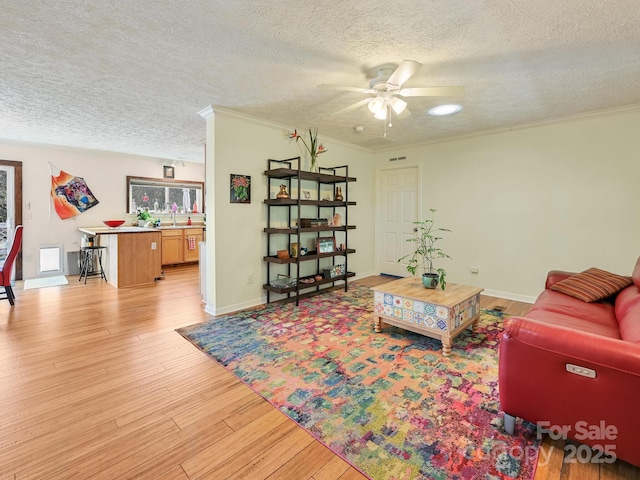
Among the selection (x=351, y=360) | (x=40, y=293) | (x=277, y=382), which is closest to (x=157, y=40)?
(x=277, y=382)

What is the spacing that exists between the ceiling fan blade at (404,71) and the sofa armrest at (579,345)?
165 cm

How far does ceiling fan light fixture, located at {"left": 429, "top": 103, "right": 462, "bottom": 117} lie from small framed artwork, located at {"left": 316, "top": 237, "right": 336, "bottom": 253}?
2092 millimetres

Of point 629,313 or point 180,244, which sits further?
point 180,244

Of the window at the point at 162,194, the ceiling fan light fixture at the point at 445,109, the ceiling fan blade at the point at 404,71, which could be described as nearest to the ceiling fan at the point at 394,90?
the ceiling fan blade at the point at 404,71

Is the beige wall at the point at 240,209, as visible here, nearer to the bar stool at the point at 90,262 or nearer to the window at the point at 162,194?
the bar stool at the point at 90,262

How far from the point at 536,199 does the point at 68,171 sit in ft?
24.5

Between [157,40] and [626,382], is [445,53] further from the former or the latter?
[626,382]

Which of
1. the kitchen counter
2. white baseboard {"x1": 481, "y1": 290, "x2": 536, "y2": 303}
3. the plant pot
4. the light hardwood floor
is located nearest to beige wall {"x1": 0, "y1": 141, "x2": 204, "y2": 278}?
the kitchen counter

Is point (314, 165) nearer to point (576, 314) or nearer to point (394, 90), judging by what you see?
point (394, 90)

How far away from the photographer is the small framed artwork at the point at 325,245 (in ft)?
14.5

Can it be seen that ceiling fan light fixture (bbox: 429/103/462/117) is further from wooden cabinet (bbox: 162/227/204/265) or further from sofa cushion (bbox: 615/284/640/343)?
wooden cabinet (bbox: 162/227/204/265)

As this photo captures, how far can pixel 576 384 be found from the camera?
1.42m

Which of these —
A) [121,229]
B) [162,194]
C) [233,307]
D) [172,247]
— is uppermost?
[162,194]

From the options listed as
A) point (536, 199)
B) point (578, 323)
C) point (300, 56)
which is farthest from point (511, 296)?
point (300, 56)
